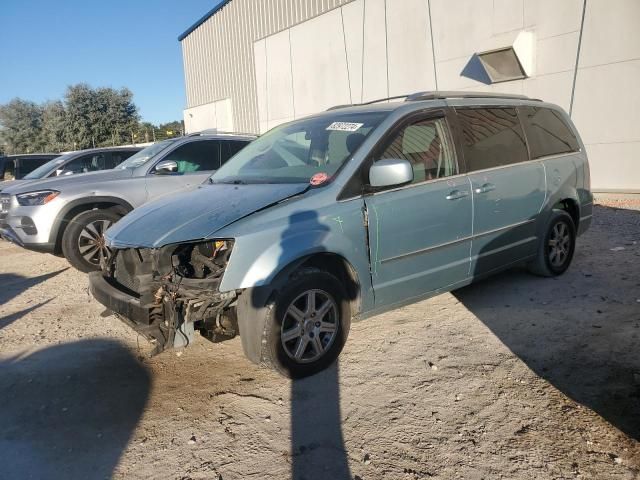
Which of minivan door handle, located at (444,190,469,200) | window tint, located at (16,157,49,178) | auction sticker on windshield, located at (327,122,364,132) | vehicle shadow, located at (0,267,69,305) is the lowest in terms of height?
vehicle shadow, located at (0,267,69,305)

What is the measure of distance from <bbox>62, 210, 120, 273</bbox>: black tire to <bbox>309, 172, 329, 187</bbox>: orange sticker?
388 cm

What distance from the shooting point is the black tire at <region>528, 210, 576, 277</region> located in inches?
202

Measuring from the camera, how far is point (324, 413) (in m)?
2.95

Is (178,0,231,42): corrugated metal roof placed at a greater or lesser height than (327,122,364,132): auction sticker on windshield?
greater

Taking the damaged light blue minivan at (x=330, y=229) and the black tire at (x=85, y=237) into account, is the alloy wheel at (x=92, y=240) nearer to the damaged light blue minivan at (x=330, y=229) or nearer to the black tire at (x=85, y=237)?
the black tire at (x=85, y=237)

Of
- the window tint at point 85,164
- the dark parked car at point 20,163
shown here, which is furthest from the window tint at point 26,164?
the window tint at point 85,164

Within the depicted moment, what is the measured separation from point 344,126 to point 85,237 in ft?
13.5

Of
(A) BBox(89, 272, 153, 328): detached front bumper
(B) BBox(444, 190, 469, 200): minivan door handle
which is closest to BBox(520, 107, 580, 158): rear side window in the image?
(B) BBox(444, 190, 469, 200): minivan door handle

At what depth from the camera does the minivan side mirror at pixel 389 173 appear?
11.4 feet

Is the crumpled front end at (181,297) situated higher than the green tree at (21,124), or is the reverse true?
the green tree at (21,124)

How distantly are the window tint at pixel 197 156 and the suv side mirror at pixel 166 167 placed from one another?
0.14m

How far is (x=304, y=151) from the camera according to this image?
411 centimetres

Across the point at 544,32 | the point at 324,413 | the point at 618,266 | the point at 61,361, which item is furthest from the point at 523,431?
the point at 544,32

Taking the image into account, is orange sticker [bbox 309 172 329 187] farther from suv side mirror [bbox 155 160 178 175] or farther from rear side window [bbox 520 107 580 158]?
suv side mirror [bbox 155 160 178 175]
